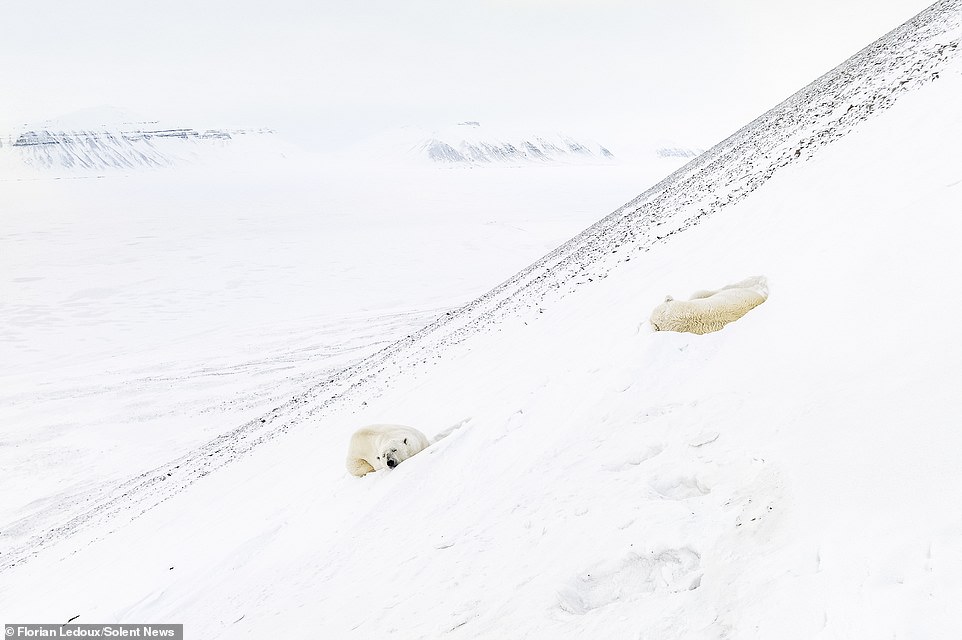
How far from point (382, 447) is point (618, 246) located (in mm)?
14083

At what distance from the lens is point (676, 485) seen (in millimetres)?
5188

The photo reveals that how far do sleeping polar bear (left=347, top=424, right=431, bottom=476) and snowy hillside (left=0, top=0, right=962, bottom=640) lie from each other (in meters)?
0.31

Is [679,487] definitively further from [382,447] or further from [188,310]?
[188,310]

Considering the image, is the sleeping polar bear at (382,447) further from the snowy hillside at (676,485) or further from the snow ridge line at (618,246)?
the snow ridge line at (618,246)

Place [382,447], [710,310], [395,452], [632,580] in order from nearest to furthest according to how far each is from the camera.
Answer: [632,580] < [710,310] < [395,452] < [382,447]

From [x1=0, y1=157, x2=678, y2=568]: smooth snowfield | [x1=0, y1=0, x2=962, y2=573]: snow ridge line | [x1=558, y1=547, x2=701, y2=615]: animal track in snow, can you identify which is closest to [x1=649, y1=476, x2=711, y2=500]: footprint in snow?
[x1=558, y1=547, x2=701, y2=615]: animal track in snow

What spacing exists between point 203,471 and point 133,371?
17603mm

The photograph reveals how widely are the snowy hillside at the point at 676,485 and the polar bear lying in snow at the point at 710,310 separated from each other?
1.03ft

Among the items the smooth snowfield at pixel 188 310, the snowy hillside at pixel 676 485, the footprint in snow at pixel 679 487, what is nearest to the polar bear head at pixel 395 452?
the snowy hillside at pixel 676 485

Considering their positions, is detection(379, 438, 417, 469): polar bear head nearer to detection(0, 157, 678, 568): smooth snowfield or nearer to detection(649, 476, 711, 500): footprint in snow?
detection(649, 476, 711, 500): footprint in snow

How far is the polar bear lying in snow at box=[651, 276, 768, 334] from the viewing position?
24.5 ft

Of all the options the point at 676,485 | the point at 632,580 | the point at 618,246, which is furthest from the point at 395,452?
the point at 618,246

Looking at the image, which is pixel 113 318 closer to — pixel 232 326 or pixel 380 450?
pixel 232 326

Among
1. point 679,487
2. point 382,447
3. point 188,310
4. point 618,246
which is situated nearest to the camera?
point 679,487
